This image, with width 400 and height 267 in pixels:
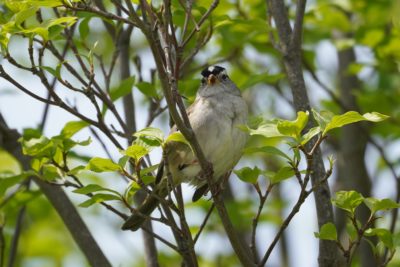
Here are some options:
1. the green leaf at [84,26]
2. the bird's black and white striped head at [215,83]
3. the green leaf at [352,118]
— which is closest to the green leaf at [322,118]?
the green leaf at [352,118]

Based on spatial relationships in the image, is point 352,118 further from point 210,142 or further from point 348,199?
point 210,142

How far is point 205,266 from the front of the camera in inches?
264

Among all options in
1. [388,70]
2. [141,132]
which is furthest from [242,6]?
A: [141,132]

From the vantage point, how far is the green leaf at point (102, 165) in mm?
3480

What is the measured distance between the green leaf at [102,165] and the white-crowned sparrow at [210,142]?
3.18 ft

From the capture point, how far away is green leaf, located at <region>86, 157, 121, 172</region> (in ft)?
11.4

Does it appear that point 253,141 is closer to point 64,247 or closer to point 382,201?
point 64,247

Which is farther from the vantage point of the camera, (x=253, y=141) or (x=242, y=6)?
(x=253, y=141)

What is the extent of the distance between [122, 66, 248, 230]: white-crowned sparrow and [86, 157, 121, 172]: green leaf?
0.97 meters

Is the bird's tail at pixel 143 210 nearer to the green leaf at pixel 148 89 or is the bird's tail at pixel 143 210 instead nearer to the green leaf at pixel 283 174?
the green leaf at pixel 148 89

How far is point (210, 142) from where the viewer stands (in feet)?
15.7

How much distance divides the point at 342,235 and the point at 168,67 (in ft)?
12.1

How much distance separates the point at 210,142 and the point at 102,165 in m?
1.37

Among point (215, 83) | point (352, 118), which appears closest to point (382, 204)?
point (352, 118)
